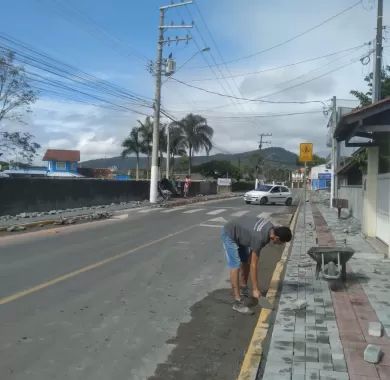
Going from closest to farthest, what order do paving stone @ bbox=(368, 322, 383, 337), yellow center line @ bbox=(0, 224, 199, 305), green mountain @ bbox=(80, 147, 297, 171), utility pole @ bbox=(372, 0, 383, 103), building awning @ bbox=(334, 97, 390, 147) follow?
1. paving stone @ bbox=(368, 322, 383, 337)
2. yellow center line @ bbox=(0, 224, 199, 305)
3. building awning @ bbox=(334, 97, 390, 147)
4. utility pole @ bbox=(372, 0, 383, 103)
5. green mountain @ bbox=(80, 147, 297, 171)

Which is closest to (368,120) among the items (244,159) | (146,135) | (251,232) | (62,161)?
(251,232)

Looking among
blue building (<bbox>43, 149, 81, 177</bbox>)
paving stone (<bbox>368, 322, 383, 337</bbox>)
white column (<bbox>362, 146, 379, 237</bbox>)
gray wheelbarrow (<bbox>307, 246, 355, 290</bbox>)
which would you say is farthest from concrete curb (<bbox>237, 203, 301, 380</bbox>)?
blue building (<bbox>43, 149, 81, 177</bbox>)

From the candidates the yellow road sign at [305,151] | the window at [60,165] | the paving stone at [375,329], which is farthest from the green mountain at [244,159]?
the paving stone at [375,329]

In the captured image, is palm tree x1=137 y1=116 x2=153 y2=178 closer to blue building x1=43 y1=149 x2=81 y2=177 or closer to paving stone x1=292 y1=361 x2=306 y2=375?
blue building x1=43 y1=149 x2=81 y2=177

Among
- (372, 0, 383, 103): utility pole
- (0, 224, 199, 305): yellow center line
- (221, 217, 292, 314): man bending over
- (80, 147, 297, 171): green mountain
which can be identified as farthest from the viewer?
(80, 147, 297, 171): green mountain

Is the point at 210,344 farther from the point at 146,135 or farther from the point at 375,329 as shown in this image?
the point at 146,135

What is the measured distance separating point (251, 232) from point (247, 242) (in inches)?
6.1

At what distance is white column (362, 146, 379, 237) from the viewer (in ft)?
48.9

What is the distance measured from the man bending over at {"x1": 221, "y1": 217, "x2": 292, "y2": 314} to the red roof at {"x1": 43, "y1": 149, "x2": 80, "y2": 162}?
3371 inches

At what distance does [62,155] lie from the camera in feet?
314

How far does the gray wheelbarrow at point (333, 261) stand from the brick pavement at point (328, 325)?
21cm

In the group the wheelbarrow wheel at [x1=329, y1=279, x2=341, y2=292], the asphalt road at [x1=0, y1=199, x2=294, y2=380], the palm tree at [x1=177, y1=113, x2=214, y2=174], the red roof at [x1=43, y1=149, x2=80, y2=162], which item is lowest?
the asphalt road at [x1=0, y1=199, x2=294, y2=380]

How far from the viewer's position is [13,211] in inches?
854

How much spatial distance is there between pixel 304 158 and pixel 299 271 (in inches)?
730
